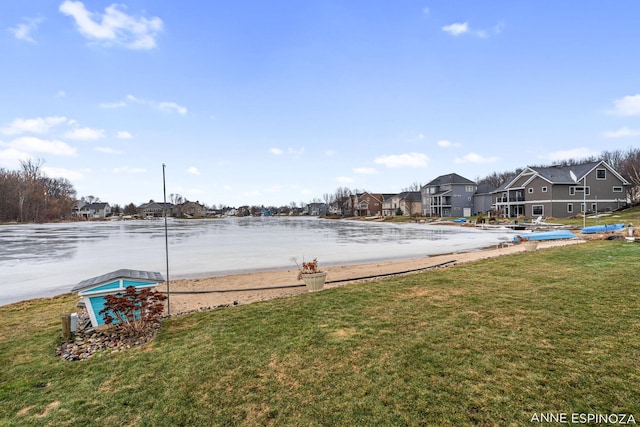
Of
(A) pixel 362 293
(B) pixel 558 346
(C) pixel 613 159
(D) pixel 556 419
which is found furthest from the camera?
(C) pixel 613 159

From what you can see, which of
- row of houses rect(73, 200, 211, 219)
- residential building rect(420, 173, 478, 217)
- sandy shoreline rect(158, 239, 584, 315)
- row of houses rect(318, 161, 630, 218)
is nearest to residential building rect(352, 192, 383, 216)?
residential building rect(420, 173, 478, 217)

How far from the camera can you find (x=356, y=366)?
4566mm

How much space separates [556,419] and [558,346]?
190 cm

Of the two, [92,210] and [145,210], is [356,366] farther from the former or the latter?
[92,210]

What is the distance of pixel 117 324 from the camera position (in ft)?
21.7

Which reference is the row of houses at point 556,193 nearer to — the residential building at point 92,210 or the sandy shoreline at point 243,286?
the sandy shoreline at point 243,286

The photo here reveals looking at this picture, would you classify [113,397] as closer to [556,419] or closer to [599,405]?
[556,419]

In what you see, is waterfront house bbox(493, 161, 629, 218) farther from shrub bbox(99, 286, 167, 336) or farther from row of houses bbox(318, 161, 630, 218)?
shrub bbox(99, 286, 167, 336)

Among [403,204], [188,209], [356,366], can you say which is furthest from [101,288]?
[188,209]

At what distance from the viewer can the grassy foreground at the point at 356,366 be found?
363cm

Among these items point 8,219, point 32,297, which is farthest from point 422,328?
point 8,219

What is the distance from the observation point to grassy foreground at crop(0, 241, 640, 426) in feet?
11.9

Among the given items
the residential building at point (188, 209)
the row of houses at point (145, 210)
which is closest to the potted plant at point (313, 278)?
the row of houses at point (145, 210)

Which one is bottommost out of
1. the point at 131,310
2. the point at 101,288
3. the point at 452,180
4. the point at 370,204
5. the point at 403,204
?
the point at 131,310
